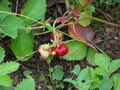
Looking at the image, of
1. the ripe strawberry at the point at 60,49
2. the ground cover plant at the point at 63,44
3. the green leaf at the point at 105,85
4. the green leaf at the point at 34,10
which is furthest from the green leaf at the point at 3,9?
the green leaf at the point at 105,85

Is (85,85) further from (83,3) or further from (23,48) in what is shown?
(83,3)

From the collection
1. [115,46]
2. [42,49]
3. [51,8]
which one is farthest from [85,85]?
[51,8]

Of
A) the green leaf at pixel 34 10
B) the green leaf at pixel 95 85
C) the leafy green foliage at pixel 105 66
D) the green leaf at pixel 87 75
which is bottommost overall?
the leafy green foliage at pixel 105 66

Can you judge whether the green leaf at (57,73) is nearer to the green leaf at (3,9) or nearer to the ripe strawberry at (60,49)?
the ripe strawberry at (60,49)

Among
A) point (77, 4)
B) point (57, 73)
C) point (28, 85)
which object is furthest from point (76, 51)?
point (28, 85)

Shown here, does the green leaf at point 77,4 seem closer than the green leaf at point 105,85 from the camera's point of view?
No

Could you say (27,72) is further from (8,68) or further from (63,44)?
(8,68)

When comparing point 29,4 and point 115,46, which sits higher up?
point 29,4

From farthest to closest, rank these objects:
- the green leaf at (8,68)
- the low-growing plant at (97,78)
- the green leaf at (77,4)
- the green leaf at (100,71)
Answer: the green leaf at (77,4)
the green leaf at (100,71)
the low-growing plant at (97,78)
the green leaf at (8,68)
